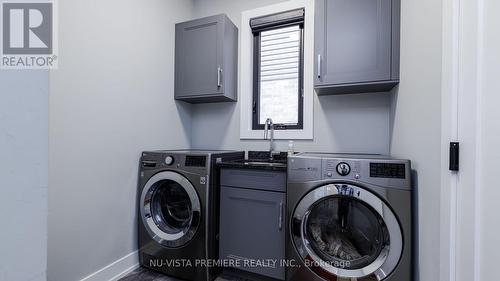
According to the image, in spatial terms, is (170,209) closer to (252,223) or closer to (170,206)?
(170,206)

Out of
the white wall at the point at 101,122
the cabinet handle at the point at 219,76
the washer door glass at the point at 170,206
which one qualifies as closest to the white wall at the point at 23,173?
the white wall at the point at 101,122

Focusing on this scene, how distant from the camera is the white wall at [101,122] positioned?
1318 mm

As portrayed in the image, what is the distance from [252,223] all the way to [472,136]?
1279 mm

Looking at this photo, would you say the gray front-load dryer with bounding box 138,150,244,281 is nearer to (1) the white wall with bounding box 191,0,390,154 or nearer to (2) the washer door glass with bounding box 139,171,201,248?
(2) the washer door glass with bounding box 139,171,201,248

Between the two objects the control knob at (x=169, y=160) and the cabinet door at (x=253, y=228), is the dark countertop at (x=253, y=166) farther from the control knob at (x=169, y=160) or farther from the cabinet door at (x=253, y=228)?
the control knob at (x=169, y=160)

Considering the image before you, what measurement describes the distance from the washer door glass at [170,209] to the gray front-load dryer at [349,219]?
0.73 meters

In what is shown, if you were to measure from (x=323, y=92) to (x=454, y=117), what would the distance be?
3.77ft

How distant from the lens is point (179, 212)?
6.02 feet

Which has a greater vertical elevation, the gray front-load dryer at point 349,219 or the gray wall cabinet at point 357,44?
the gray wall cabinet at point 357,44

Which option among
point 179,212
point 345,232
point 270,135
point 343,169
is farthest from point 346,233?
point 179,212

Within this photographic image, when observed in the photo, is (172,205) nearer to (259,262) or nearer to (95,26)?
(259,262)

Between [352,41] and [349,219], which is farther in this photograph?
[352,41]

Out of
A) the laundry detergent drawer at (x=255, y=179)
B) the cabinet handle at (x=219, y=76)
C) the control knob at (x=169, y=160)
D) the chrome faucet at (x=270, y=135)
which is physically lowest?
the laundry detergent drawer at (x=255, y=179)

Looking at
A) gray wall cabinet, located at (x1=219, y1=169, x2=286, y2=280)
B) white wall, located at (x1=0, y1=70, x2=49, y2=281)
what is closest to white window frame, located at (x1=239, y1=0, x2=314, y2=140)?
gray wall cabinet, located at (x1=219, y1=169, x2=286, y2=280)
